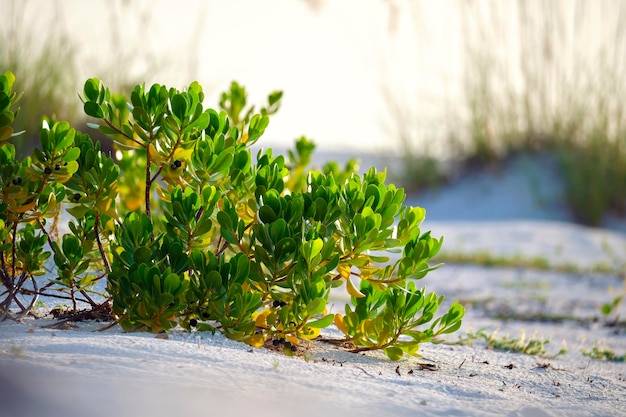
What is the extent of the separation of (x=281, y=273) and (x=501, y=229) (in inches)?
227

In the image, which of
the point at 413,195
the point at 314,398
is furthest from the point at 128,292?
the point at 413,195

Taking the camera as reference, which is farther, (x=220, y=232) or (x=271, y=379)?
(x=220, y=232)

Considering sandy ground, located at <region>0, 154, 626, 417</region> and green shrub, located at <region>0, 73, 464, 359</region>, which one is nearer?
sandy ground, located at <region>0, 154, 626, 417</region>

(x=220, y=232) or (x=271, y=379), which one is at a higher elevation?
(x=220, y=232)

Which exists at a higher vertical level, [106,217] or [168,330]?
[106,217]

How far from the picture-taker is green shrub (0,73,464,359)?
196cm

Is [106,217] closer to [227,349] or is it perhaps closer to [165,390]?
[227,349]

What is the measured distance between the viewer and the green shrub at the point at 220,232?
1.96 metres

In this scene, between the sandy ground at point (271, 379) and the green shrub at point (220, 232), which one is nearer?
the sandy ground at point (271, 379)

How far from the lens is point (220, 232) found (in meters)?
2.09

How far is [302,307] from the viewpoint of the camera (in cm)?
196

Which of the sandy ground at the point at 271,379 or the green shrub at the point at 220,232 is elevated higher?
the green shrub at the point at 220,232

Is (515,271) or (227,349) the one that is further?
(515,271)

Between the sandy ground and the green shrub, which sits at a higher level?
the green shrub
